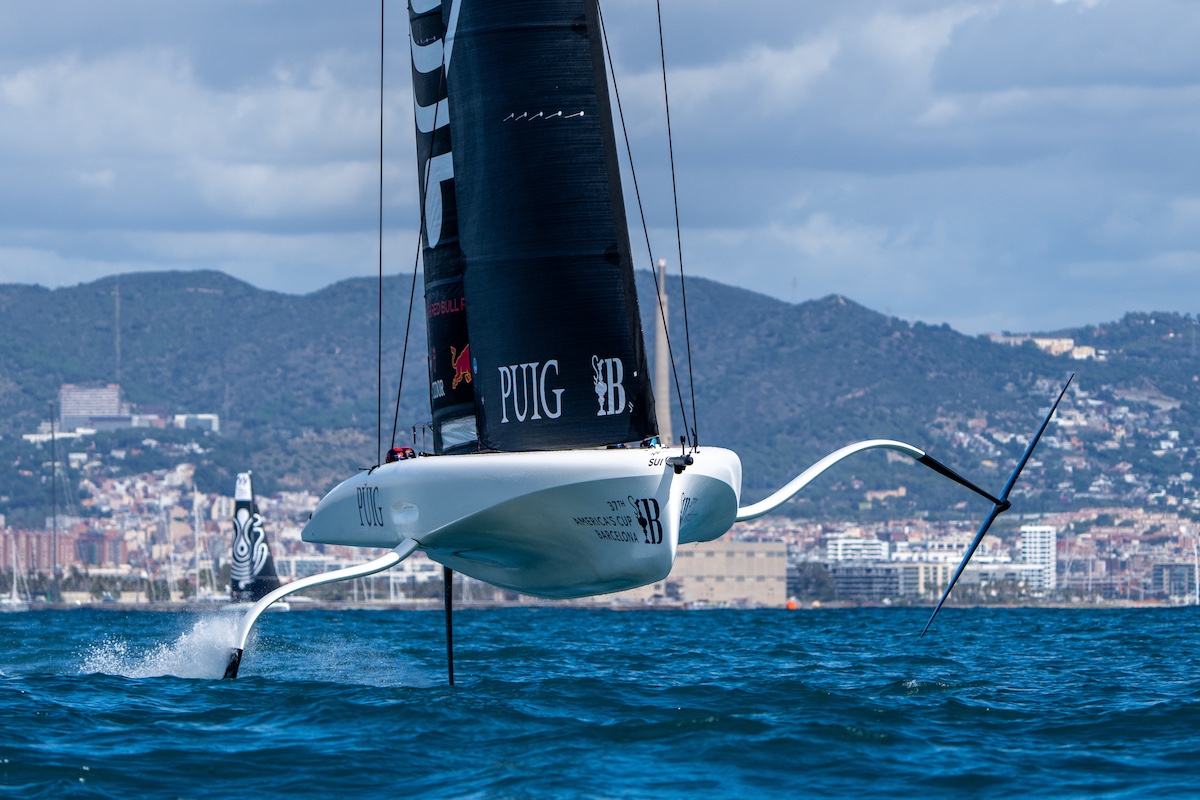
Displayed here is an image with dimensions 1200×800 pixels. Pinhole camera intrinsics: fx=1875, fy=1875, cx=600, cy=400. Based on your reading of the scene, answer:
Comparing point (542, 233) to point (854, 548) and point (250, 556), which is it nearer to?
point (250, 556)

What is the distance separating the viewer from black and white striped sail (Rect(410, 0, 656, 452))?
45.3 ft

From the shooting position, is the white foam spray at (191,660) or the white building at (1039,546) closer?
the white foam spray at (191,660)

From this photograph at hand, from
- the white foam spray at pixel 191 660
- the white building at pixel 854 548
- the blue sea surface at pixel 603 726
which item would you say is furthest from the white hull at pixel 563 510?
the white building at pixel 854 548

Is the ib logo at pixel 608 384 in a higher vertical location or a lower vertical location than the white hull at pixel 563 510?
higher

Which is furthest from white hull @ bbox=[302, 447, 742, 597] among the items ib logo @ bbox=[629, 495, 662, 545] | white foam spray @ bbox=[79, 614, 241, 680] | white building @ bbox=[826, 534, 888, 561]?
white building @ bbox=[826, 534, 888, 561]

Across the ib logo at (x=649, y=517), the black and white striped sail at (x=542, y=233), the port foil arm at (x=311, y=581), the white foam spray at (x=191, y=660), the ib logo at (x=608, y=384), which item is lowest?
the white foam spray at (x=191, y=660)

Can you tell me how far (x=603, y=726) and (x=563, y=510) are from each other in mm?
1553

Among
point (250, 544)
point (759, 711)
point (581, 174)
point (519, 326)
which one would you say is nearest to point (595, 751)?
point (759, 711)

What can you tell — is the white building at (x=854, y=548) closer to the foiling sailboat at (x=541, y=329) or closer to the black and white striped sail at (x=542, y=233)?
the foiling sailboat at (x=541, y=329)

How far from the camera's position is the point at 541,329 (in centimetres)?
1384

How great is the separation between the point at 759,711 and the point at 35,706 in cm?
544

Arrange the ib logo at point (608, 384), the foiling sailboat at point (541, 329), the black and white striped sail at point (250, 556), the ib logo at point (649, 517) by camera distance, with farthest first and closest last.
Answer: the black and white striped sail at point (250, 556) → the ib logo at point (608, 384) → the foiling sailboat at point (541, 329) → the ib logo at point (649, 517)

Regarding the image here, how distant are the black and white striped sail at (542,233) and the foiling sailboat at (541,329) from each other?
0.04 ft

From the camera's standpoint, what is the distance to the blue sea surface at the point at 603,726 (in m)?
10.7
